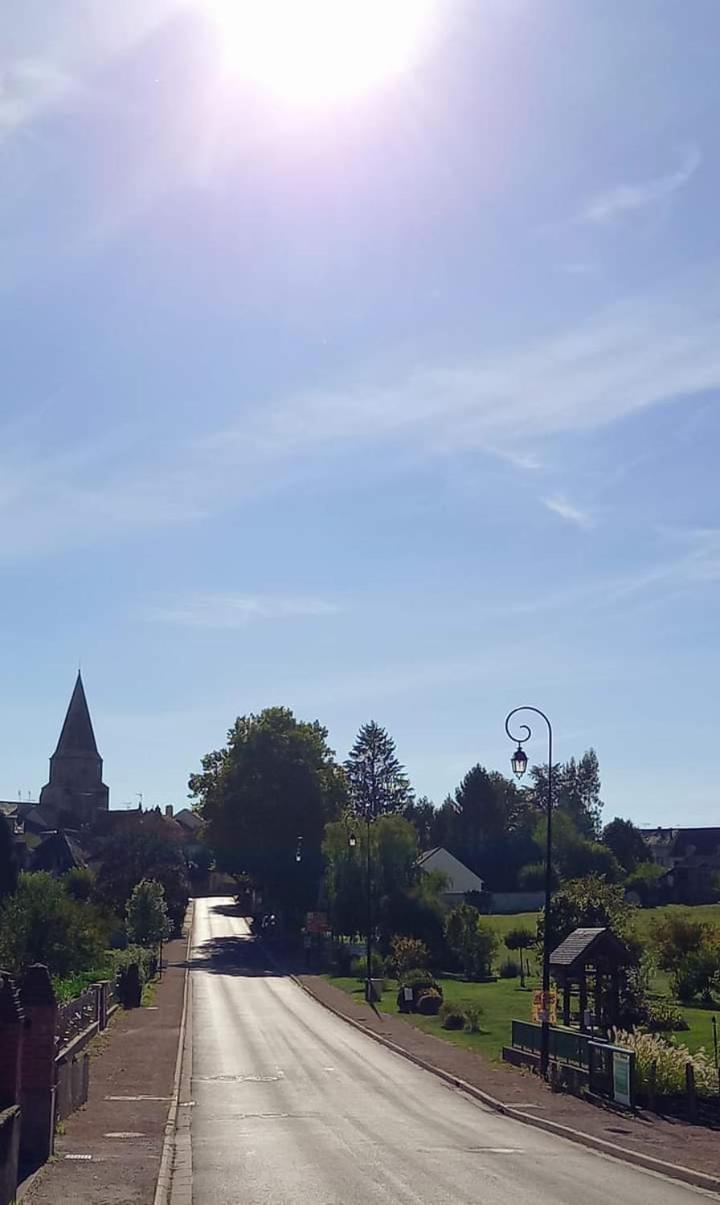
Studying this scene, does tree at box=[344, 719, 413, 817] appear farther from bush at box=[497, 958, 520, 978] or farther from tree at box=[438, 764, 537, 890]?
bush at box=[497, 958, 520, 978]

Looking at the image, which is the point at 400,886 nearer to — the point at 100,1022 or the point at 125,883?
the point at 125,883

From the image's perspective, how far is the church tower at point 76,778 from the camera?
156m

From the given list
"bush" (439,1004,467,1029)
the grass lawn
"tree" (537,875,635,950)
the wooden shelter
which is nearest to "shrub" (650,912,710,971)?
the grass lawn

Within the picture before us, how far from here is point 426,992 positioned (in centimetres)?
4962

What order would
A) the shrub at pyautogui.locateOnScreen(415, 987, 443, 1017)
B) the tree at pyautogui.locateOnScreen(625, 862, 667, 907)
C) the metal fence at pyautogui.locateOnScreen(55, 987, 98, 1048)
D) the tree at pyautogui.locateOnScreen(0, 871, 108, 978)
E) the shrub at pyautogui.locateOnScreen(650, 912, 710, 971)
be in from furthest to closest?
the tree at pyautogui.locateOnScreen(625, 862, 667, 907)
the shrub at pyautogui.locateOnScreen(650, 912, 710, 971)
the shrub at pyautogui.locateOnScreen(415, 987, 443, 1017)
the tree at pyautogui.locateOnScreen(0, 871, 108, 978)
the metal fence at pyautogui.locateOnScreen(55, 987, 98, 1048)

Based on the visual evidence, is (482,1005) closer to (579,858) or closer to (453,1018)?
(453,1018)

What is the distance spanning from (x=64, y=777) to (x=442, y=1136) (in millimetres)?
139447

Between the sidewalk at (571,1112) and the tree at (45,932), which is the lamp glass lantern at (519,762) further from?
the tree at (45,932)

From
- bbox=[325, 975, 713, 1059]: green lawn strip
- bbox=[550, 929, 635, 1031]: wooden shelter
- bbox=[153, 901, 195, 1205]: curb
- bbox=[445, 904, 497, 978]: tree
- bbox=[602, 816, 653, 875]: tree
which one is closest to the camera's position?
bbox=[153, 901, 195, 1205]: curb

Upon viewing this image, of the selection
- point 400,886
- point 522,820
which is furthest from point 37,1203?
point 522,820

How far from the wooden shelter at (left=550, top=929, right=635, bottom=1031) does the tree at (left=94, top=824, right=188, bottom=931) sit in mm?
49144

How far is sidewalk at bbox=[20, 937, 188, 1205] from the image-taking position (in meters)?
16.8

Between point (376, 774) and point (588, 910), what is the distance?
336 ft

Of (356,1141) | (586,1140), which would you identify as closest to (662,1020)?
(586,1140)
